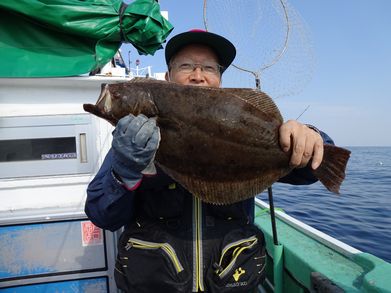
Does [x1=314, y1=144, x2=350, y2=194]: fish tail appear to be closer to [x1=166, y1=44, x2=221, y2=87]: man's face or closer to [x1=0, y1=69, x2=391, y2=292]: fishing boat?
[x1=166, y1=44, x2=221, y2=87]: man's face

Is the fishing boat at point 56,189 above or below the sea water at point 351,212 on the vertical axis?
above

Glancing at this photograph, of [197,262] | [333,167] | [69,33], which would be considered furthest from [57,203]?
[333,167]

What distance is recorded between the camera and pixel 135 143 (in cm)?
208

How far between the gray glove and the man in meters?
0.01

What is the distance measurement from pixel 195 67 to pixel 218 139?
85cm

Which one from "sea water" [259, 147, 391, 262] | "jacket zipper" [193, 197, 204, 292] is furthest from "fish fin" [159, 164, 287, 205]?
"sea water" [259, 147, 391, 262]

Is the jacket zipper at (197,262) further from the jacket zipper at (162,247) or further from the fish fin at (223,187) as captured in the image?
the fish fin at (223,187)

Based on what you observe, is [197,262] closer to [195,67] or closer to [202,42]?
[195,67]

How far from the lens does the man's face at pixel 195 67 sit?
2.80 m

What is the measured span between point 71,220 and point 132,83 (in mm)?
2473

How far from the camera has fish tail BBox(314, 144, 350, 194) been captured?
2316mm

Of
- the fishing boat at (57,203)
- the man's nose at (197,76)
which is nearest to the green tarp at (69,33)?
the fishing boat at (57,203)

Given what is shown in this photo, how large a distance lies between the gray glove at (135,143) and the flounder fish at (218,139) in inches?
7.0

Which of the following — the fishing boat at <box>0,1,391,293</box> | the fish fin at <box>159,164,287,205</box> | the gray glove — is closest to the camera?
the gray glove
